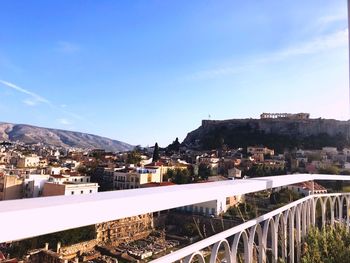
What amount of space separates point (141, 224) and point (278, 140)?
3617 centimetres

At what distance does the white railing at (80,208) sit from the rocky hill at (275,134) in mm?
49191

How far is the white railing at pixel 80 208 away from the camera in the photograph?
1.43 feet

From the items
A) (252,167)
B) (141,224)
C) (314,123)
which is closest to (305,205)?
(141,224)

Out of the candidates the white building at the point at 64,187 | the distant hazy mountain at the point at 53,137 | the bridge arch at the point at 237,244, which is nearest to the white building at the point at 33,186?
the white building at the point at 64,187

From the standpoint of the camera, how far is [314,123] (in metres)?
52.9

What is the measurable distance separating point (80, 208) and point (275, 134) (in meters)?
55.5

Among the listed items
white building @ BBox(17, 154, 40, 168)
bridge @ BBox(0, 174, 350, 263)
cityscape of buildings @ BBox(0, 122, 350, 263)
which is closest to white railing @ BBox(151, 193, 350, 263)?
bridge @ BBox(0, 174, 350, 263)

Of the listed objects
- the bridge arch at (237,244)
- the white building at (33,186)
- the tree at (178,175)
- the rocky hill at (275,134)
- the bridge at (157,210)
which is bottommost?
the white building at (33,186)

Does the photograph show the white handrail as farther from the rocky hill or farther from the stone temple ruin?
the stone temple ruin

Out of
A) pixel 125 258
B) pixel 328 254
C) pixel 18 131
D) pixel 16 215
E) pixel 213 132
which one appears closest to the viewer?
pixel 16 215

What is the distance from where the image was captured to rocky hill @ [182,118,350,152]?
49.4 m

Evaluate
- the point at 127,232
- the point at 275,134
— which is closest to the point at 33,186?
the point at 127,232

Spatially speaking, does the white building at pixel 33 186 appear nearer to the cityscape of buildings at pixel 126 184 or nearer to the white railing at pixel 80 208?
the cityscape of buildings at pixel 126 184

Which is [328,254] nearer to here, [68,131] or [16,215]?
[16,215]
